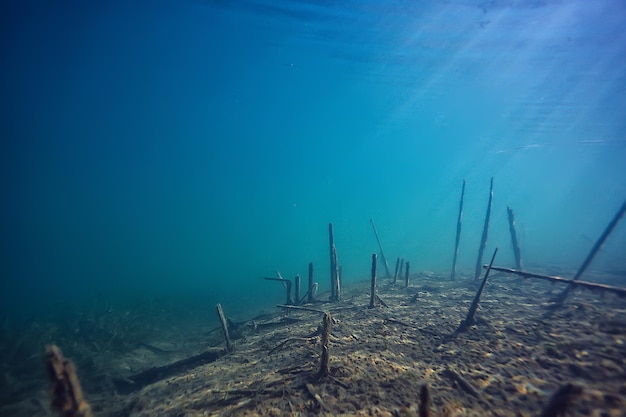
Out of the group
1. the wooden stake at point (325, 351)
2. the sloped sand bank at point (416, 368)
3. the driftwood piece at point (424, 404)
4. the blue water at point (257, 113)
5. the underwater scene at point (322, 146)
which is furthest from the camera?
the blue water at point (257, 113)

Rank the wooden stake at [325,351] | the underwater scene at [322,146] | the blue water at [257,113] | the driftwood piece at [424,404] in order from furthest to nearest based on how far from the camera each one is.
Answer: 1. the blue water at [257,113]
2. the underwater scene at [322,146]
3. the wooden stake at [325,351]
4. the driftwood piece at [424,404]

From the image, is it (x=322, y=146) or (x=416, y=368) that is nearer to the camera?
(x=416, y=368)

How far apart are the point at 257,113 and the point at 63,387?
68230 millimetres

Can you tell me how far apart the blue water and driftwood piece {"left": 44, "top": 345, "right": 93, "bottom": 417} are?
75.8ft

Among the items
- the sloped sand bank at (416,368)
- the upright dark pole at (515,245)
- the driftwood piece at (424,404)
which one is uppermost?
the upright dark pole at (515,245)

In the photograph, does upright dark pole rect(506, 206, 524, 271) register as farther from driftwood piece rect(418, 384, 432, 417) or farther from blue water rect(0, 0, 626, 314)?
driftwood piece rect(418, 384, 432, 417)

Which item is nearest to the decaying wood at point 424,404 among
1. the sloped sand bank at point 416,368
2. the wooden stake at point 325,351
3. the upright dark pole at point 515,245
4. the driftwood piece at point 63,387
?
the sloped sand bank at point 416,368

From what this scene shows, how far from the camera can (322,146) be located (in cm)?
9794

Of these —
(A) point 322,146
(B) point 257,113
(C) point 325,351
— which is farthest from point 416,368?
(A) point 322,146

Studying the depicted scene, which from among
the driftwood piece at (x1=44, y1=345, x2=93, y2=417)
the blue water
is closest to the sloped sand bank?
the driftwood piece at (x1=44, y1=345, x2=93, y2=417)

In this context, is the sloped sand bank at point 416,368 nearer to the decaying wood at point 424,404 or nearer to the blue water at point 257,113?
the decaying wood at point 424,404

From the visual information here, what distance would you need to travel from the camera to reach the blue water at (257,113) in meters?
23.2

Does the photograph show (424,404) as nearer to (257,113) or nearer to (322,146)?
(257,113)

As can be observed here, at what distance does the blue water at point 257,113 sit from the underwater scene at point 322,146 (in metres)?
0.36
